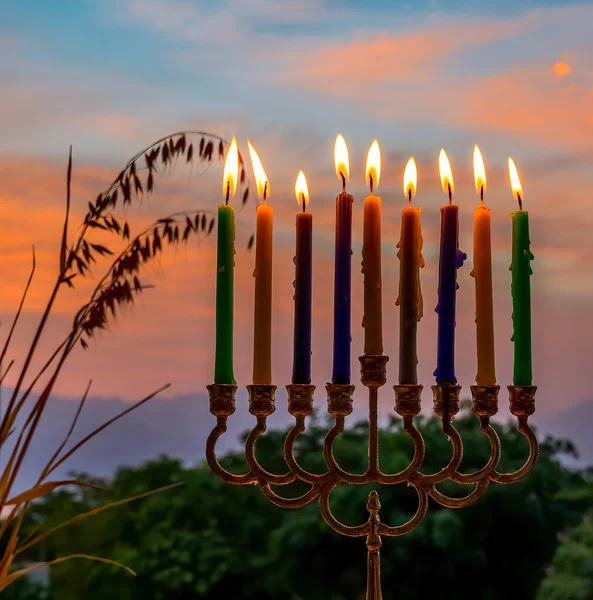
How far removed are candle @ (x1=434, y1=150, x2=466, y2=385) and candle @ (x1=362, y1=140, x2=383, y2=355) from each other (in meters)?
0.13

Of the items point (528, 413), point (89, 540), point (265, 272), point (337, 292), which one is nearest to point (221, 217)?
point (265, 272)

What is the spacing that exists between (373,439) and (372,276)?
34 centimetres

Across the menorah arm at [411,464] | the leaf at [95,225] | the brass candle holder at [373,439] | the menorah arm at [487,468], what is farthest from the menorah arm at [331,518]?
the leaf at [95,225]

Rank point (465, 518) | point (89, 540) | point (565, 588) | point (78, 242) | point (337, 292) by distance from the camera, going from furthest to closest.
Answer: point (89, 540), point (465, 518), point (565, 588), point (78, 242), point (337, 292)

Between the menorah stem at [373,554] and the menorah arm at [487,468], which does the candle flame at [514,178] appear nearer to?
the menorah arm at [487,468]

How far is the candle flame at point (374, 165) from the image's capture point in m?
2.01

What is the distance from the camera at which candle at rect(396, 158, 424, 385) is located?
1.91 m

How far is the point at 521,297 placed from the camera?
195cm

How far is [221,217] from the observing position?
195cm

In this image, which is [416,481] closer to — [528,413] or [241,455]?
[528,413]

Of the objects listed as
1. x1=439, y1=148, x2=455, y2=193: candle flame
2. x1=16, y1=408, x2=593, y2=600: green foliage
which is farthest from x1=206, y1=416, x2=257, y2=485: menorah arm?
x1=16, y1=408, x2=593, y2=600: green foliage

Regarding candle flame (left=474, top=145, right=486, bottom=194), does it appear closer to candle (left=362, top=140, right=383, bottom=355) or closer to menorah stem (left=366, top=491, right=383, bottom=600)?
candle (left=362, top=140, right=383, bottom=355)

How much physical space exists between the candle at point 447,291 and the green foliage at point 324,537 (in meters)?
3.40

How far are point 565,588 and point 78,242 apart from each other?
3734mm
